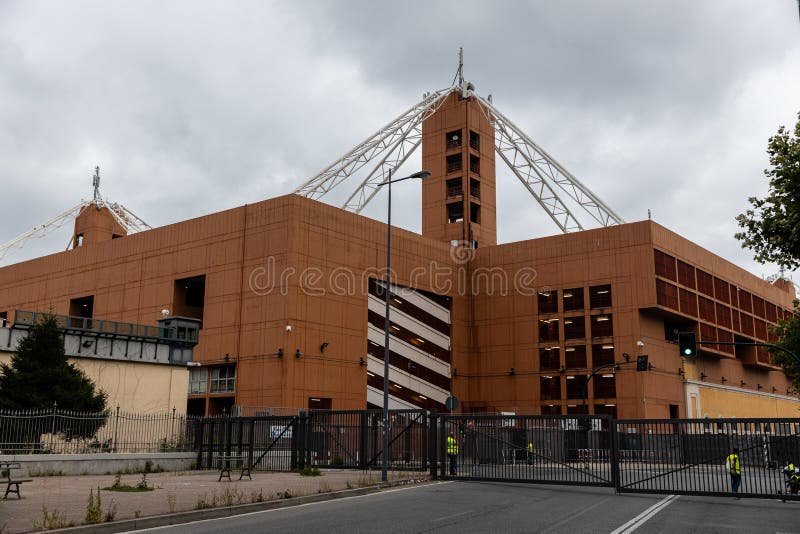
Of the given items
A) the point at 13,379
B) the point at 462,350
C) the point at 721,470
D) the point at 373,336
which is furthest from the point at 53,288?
the point at 721,470

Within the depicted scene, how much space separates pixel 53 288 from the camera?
78.6 m

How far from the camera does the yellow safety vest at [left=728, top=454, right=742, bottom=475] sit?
74.9 feet

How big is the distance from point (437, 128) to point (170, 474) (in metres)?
61.5

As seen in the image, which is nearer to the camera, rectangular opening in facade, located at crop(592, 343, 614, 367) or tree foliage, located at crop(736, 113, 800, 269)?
tree foliage, located at crop(736, 113, 800, 269)

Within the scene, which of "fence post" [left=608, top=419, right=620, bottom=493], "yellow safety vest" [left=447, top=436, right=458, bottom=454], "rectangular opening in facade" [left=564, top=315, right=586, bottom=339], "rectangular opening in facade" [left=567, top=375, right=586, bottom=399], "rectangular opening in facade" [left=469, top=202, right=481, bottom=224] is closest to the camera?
"fence post" [left=608, top=419, right=620, bottom=493]

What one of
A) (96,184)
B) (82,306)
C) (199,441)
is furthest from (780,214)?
(96,184)

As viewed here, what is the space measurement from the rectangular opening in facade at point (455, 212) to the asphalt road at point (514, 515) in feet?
196

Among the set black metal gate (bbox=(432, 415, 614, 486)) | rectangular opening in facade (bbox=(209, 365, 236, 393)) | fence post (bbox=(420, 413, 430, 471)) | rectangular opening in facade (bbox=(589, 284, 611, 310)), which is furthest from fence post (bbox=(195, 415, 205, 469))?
rectangular opening in facade (bbox=(589, 284, 611, 310))

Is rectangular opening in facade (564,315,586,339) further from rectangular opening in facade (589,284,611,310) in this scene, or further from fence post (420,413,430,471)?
fence post (420,413,430,471)

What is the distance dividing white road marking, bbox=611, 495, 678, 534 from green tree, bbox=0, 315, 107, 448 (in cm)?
2232

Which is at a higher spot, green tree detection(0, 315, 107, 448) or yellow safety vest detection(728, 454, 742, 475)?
green tree detection(0, 315, 107, 448)

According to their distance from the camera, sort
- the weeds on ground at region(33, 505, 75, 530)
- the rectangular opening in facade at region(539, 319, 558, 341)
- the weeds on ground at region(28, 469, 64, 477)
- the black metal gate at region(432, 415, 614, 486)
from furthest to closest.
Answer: the rectangular opening in facade at region(539, 319, 558, 341) → the weeds on ground at region(28, 469, 64, 477) → the black metal gate at region(432, 415, 614, 486) → the weeds on ground at region(33, 505, 75, 530)

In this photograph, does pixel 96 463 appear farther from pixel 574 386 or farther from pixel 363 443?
pixel 574 386

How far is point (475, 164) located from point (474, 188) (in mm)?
2789
